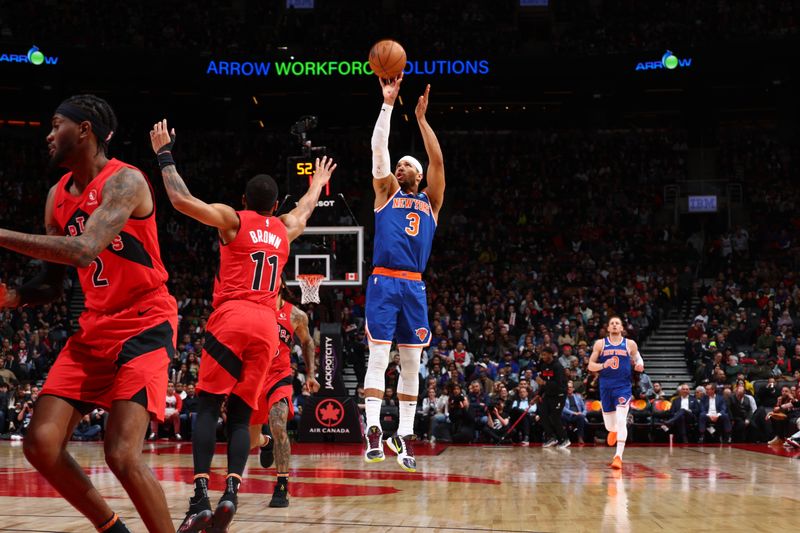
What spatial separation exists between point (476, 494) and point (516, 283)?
16.2m

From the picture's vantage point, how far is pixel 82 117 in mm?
3969

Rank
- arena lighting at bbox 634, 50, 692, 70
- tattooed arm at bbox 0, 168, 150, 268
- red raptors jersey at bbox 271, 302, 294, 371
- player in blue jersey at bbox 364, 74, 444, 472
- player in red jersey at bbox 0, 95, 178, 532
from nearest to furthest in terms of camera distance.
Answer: tattooed arm at bbox 0, 168, 150, 268 → player in red jersey at bbox 0, 95, 178, 532 → player in blue jersey at bbox 364, 74, 444, 472 → red raptors jersey at bbox 271, 302, 294, 371 → arena lighting at bbox 634, 50, 692, 70

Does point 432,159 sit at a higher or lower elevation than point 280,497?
higher

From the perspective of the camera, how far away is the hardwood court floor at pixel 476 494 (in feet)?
19.6

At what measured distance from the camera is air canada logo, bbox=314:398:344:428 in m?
16.3

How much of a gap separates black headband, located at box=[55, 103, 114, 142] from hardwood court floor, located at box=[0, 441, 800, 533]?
274 centimetres

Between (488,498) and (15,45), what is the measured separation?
23.0 m

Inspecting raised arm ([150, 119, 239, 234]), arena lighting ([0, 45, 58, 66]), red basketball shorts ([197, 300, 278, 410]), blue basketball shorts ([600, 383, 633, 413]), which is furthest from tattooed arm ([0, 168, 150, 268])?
arena lighting ([0, 45, 58, 66])

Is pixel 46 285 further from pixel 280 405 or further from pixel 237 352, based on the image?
pixel 280 405

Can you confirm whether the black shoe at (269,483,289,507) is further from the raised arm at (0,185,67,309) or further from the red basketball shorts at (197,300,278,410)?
the raised arm at (0,185,67,309)

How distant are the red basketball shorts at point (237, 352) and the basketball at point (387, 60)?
232cm

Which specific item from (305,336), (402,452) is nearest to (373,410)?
(402,452)

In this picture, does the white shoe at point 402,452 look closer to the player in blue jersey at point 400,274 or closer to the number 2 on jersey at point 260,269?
the player in blue jersey at point 400,274

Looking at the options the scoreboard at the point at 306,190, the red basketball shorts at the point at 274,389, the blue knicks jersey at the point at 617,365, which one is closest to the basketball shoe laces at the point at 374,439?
the red basketball shorts at the point at 274,389
